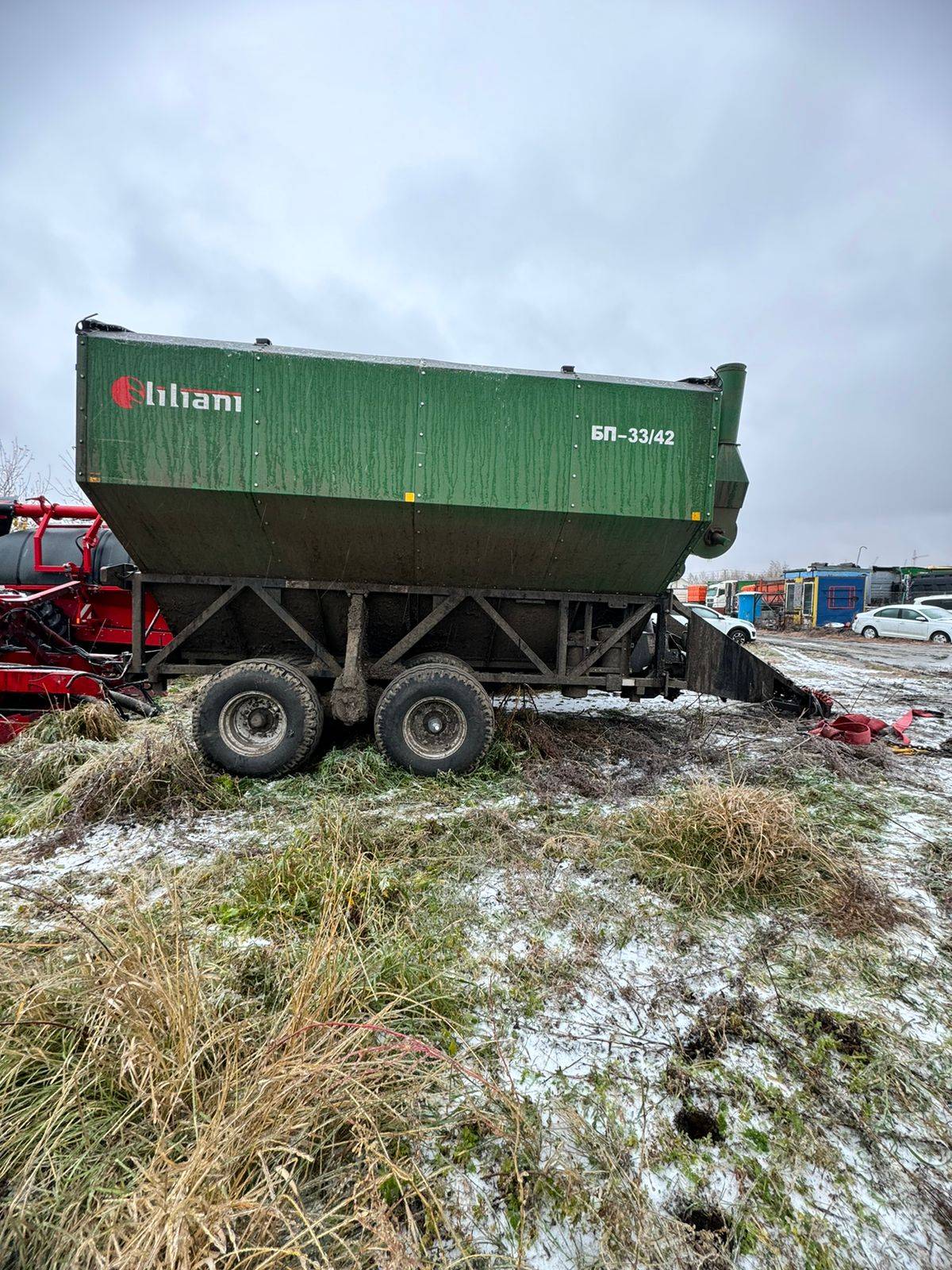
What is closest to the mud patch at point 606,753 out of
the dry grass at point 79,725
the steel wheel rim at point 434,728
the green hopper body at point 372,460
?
the steel wheel rim at point 434,728

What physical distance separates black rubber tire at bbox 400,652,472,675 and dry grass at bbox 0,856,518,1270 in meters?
2.86

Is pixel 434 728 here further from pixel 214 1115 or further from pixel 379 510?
pixel 214 1115

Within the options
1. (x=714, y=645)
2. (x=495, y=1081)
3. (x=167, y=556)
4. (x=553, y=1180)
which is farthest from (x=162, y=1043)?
(x=714, y=645)

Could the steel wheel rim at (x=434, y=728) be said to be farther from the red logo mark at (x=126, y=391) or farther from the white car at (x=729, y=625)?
the white car at (x=729, y=625)

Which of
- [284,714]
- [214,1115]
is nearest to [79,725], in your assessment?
[284,714]

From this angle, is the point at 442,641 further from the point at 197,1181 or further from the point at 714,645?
the point at 197,1181

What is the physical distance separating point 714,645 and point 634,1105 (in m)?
4.35

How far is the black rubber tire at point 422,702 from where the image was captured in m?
4.55

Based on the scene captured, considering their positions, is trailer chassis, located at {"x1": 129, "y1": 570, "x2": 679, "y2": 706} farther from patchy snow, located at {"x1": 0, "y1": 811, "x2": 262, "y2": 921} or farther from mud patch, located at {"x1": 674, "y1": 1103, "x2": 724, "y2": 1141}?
mud patch, located at {"x1": 674, "y1": 1103, "x2": 724, "y2": 1141}

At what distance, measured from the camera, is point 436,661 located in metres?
4.81

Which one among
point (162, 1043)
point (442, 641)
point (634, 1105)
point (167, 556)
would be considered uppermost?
point (167, 556)

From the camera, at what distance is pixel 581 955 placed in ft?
7.93

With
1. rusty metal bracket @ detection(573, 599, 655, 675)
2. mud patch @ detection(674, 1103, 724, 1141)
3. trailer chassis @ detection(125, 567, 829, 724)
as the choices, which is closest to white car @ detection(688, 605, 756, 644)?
trailer chassis @ detection(125, 567, 829, 724)

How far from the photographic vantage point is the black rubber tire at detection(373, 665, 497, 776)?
4551 millimetres
